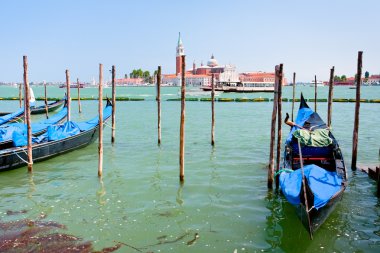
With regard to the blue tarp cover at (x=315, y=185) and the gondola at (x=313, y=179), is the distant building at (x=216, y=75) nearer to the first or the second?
the gondola at (x=313, y=179)

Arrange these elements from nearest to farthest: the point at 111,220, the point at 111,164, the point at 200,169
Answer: the point at 111,220
the point at 200,169
the point at 111,164

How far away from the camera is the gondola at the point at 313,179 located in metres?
5.03

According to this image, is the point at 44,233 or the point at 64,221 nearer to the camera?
the point at 44,233

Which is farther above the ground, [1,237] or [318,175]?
[318,175]

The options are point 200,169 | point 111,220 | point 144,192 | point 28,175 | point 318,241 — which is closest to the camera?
point 318,241

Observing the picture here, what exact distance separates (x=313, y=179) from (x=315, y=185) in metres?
0.19

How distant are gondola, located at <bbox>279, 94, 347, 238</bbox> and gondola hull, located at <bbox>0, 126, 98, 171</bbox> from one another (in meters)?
6.60

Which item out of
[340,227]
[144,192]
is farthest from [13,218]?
[340,227]

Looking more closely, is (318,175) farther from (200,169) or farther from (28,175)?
(28,175)

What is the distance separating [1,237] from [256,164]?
257 inches

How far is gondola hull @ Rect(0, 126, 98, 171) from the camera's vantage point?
897 cm

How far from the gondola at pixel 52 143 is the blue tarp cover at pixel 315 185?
6.46m

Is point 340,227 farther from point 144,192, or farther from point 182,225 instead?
point 144,192

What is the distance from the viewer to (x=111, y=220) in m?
6.05
